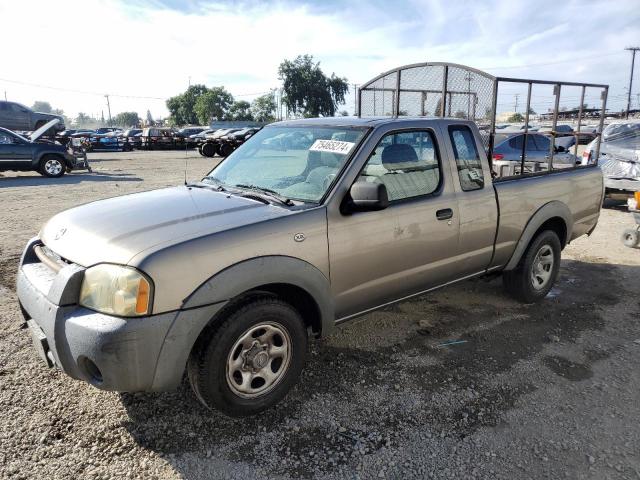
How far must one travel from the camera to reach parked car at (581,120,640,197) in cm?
895

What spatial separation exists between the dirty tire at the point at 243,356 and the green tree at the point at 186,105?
3843 inches

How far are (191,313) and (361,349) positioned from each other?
173 centimetres

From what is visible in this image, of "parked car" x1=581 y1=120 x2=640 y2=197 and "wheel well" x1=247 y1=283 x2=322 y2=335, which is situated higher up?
"parked car" x1=581 y1=120 x2=640 y2=197

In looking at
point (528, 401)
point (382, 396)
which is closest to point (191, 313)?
point (382, 396)

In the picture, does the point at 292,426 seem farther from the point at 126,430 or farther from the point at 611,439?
the point at 611,439

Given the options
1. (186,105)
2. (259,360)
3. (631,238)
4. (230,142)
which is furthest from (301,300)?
(186,105)

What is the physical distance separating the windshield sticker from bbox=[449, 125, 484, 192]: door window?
101 cm

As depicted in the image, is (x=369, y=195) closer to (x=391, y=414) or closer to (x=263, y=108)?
(x=391, y=414)

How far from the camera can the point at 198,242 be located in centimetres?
251

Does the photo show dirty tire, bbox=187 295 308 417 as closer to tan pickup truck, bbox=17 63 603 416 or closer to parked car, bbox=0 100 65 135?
tan pickup truck, bbox=17 63 603 416

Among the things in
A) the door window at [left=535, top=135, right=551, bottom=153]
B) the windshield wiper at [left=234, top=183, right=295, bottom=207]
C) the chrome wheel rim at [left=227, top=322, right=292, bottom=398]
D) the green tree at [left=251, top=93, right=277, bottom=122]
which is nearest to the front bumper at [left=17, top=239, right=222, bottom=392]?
the chrome wheel rim at [left=227, top=322, right=292, bottom=398]

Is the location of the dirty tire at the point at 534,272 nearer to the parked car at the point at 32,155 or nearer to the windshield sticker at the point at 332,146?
the windshield sticker at the point at 332,146

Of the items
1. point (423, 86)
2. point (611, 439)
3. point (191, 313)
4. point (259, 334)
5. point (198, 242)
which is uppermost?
point (423, 86)

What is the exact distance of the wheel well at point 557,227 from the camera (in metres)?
4.76
